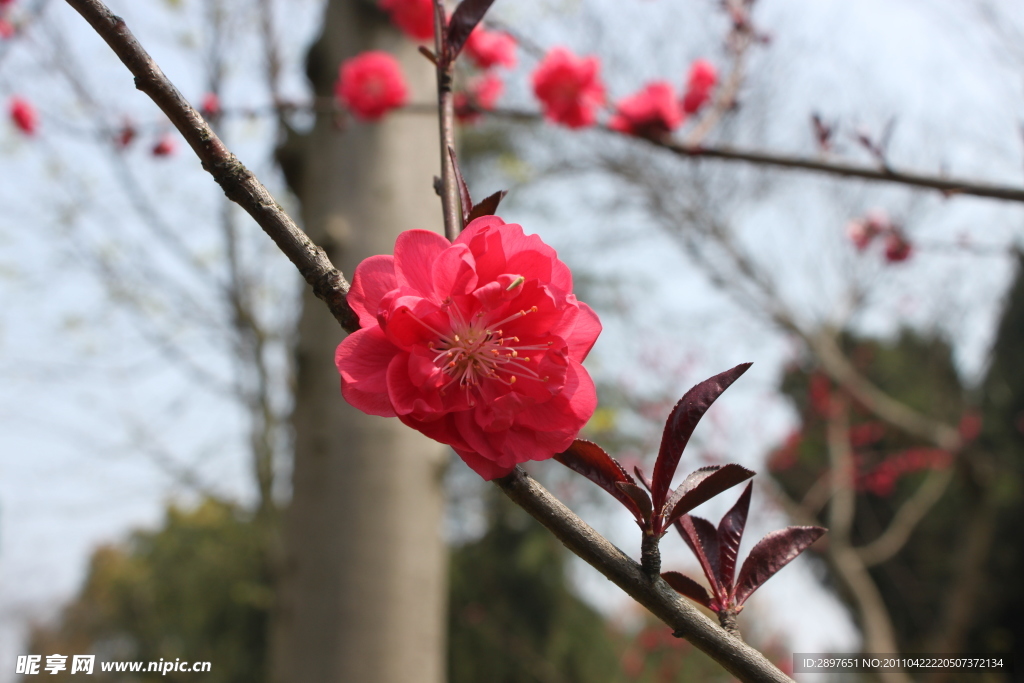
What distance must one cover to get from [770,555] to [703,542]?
57 millimetres

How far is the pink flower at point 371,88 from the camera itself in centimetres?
225

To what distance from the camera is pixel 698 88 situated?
2.42 m

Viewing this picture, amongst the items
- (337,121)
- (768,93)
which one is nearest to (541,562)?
(337,121)

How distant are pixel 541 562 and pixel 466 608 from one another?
0.64m

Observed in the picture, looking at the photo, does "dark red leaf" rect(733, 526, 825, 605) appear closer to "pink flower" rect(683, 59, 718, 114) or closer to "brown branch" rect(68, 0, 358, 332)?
"brown branch" rect(68, 0, 358, 332)

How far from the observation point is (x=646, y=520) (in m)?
0.47

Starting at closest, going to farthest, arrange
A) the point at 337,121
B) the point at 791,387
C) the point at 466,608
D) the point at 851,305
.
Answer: the point at 337,121
the point at 466,608
the point at 851,305
the point at 791,387

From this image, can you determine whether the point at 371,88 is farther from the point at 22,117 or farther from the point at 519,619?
the point at 519,619

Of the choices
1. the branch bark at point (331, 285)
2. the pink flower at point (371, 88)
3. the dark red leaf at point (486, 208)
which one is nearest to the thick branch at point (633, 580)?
the branch bark at point (331, 285)

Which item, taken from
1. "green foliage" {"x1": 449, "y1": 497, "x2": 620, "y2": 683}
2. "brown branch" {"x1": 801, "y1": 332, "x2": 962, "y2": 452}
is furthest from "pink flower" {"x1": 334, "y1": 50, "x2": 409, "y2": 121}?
"brown branch" {"x1": 801, "y1": 332, "x2": 962, "y2": 452}

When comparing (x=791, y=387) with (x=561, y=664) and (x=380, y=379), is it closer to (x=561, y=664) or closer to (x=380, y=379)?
(x=561, y=664)

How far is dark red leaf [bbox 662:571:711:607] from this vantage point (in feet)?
1.71

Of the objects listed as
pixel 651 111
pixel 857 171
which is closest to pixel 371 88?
pixel 651 111

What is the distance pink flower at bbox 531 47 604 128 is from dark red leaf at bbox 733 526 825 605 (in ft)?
6.64
